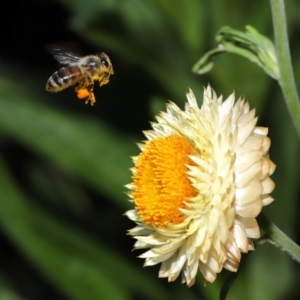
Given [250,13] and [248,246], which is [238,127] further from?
[250,13]

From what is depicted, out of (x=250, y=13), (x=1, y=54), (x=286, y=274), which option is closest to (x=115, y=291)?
(x=286, y=274)

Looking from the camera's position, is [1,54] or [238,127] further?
[1,54]

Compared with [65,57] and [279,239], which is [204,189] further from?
[65,57]

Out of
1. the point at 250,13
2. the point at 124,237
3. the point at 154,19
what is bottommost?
the point at 124,237

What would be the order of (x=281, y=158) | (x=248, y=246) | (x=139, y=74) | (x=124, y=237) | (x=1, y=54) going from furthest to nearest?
(x=1, y=54) → (x=124, y=237) → (x=139, y=74) → (x=281, y=158) → (x=248, y=246)

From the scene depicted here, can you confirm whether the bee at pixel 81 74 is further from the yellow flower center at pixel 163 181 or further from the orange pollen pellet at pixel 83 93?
the yellow flower center at pixel 163 181

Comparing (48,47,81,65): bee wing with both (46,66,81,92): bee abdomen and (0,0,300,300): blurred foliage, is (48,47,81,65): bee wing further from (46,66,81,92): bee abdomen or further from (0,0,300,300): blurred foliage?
(0,0,300,300): blurred foliage

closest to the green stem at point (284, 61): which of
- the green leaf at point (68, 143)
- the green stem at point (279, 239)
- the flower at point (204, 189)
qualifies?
the flower at point (204, 189)
